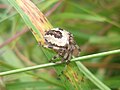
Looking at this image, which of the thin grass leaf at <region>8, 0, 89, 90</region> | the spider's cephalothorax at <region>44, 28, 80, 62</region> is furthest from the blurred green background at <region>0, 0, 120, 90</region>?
the thin grass leaf at <region>8, 0, 89, 90</region>

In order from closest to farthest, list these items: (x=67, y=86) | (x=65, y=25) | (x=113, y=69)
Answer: (x=67, y=86) < (x=113, y=69) < (x=65, y=25)

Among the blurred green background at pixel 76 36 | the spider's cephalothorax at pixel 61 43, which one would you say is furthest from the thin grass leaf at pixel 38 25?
the blurred green background at pixel 76 36

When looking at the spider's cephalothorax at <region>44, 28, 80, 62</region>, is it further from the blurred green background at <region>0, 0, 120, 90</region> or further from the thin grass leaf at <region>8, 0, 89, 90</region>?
the blurred green background at <region>0, 0, 120, 90</region>

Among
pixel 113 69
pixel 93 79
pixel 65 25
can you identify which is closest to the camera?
pixel 93 79

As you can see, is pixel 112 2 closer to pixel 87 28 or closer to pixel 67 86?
pixel 87 28

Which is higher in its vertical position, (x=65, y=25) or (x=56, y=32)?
(x=56, y=32)

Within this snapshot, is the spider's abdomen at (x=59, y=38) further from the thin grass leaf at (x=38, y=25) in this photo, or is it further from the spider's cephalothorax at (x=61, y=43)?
the thin grass leaf at (x=38, y=25)

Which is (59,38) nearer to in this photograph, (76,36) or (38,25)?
(38,25)

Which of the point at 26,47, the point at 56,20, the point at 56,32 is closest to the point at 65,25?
the point at 56,20
